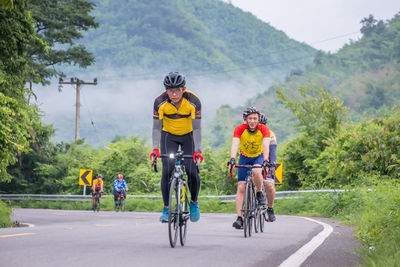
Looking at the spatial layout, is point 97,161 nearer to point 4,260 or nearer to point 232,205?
point 232,205

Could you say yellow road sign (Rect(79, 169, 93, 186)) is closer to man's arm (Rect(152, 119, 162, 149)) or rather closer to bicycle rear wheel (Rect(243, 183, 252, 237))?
bicycle rear wheel (Rect(243, 183, 252, 237))

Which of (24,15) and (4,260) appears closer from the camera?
(4,260)

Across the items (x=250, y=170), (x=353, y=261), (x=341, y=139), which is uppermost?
(x=341, y=139)

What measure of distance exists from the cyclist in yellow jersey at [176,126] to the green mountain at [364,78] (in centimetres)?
13441

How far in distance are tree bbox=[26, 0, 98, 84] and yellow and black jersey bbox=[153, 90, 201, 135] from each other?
26193mm

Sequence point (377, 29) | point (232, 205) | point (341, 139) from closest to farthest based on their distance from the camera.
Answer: point (341, 139) < point (232, 205) < point (377, 29)

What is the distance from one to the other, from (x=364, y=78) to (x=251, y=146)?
519ft

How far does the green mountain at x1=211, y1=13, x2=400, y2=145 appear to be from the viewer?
491 feet

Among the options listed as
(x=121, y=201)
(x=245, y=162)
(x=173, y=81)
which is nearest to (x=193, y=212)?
(x=173, y=81)

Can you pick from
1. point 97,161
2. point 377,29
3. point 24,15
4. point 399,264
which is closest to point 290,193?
point 24,15

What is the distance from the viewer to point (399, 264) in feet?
19.3

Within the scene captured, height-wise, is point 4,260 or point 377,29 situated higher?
point 377,29

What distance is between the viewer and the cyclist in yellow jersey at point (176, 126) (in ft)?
28.2

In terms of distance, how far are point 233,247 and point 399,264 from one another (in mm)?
2876
